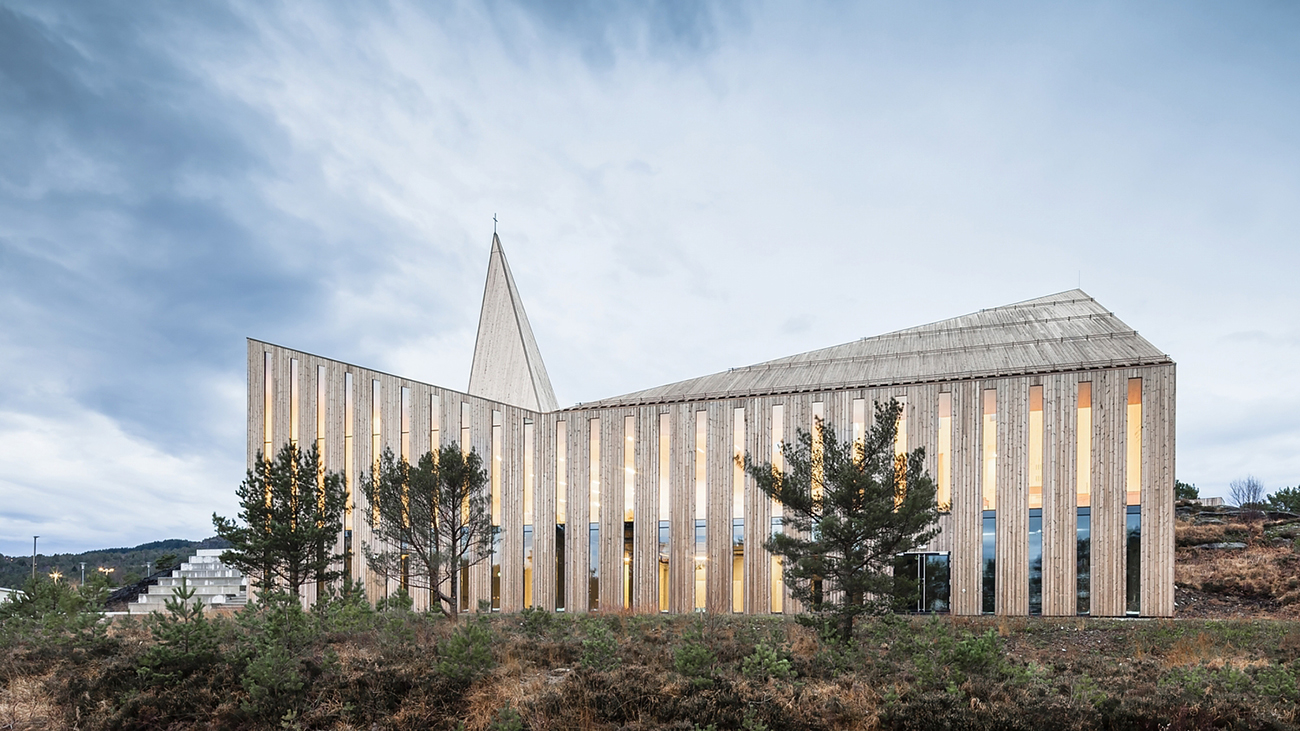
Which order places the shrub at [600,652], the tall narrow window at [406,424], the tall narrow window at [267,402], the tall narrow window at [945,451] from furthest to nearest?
the tall narrow window at [267,402] → the tall narrow window at [406,424] → the tall narrow window at [945,451] → the shrub at [600,652]

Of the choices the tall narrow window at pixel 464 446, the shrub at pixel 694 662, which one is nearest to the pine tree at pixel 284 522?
the shrub at pixel 694 662

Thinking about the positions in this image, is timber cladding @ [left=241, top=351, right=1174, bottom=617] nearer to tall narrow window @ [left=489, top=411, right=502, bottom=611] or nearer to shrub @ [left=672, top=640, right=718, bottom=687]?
tall narrow window @ [left=489, top=411, right=502, bottom=611]

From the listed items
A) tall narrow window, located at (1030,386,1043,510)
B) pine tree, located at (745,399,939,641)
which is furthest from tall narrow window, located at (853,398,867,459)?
pine tree, located at (745,399,939,641)

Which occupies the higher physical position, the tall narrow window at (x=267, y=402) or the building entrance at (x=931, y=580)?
the tall narrow window at (x=267, y=402)

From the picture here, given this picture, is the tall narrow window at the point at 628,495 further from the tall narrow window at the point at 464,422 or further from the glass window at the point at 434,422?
the glass window at the point at 434,422

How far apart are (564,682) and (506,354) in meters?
23.8

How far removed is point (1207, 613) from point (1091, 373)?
21.1 ft

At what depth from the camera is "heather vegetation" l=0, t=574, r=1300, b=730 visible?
7.24 m

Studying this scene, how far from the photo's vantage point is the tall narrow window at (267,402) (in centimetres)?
2369

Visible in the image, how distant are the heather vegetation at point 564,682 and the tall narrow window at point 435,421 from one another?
13102 millimetres

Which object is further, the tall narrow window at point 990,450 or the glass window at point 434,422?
the glass window at point 434,422

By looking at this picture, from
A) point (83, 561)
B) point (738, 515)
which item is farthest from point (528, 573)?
point (83, 561)

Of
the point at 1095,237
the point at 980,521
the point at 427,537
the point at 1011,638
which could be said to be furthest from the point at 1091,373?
the point at 1095,237

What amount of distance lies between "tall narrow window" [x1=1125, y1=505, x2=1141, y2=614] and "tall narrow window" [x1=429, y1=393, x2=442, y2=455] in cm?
1842
